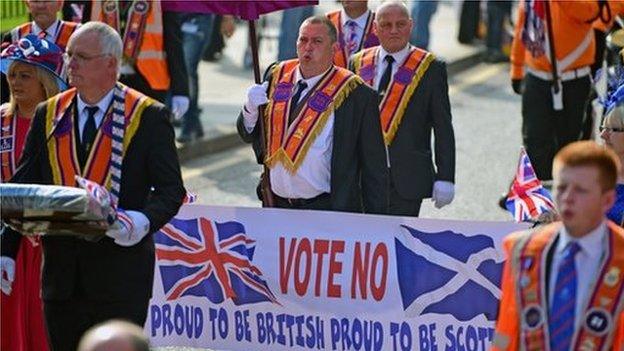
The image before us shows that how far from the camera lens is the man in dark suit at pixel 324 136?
9.82 meters

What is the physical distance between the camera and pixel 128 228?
7.78m

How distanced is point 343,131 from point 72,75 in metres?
2.08

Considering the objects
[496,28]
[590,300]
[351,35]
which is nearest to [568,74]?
[351,35]

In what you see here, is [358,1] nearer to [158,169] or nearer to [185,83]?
[185,83]

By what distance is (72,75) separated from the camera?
26.5ft

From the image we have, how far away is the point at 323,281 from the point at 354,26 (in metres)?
2.71

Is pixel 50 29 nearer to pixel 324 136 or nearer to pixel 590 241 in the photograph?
pixel 324 136

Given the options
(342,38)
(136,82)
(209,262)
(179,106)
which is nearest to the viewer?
(209,262)

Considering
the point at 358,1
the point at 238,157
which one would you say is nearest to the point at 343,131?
the point at 358,1

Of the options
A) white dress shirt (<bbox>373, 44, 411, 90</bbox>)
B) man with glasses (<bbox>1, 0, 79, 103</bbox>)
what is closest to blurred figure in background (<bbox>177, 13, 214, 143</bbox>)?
man with glasses (<bbox>1, 0, 79, 103</bbox>)

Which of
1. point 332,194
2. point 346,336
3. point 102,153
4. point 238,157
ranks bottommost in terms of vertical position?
point 238,157

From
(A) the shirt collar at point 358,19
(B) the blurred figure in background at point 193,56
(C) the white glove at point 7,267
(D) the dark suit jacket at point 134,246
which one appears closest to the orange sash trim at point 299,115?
(D) the dark suit jacket at point 134,246

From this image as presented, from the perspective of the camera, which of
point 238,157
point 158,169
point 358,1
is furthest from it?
point 238,157

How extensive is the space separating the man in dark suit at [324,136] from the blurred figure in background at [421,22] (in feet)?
34.5
